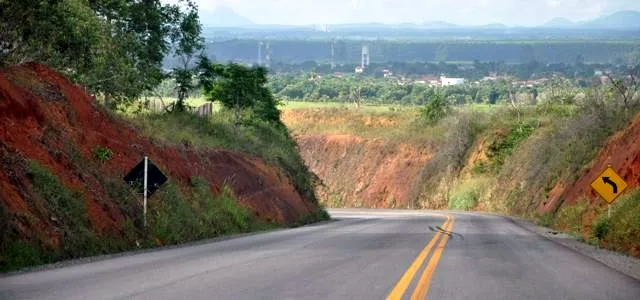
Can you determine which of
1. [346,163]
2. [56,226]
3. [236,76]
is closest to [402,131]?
[346,163]

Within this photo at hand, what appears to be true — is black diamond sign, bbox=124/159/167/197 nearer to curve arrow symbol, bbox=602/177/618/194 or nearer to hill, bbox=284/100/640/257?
hill, bbox=284/100/640/257

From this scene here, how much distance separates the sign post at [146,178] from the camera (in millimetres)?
26734

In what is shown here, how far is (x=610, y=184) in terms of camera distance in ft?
102

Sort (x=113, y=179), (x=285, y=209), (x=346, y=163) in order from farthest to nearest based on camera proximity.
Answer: (x=346, y=163) < (x=285, y=209) < (x=113, y=179)

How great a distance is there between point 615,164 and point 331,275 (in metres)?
28.9

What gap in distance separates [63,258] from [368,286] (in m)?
7.86

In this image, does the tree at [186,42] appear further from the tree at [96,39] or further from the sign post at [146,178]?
the sign post at [146,178]

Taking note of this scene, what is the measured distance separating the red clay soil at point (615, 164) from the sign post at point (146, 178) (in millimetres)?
18186

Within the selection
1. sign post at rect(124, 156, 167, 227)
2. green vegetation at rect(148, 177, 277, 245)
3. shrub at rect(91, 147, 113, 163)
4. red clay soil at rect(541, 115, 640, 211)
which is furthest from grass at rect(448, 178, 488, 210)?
sign post at rect(124, 156, 167, 227)

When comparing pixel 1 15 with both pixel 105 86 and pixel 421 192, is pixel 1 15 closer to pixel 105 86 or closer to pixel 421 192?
pixel 105 86

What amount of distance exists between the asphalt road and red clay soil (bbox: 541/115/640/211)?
1465 cm

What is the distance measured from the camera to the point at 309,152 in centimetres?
12700

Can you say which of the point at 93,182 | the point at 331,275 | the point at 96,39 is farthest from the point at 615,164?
the point at 331,275

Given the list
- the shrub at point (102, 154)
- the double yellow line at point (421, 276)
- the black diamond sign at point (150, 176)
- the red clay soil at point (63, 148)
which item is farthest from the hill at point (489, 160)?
the shrub at point (102, 154)
